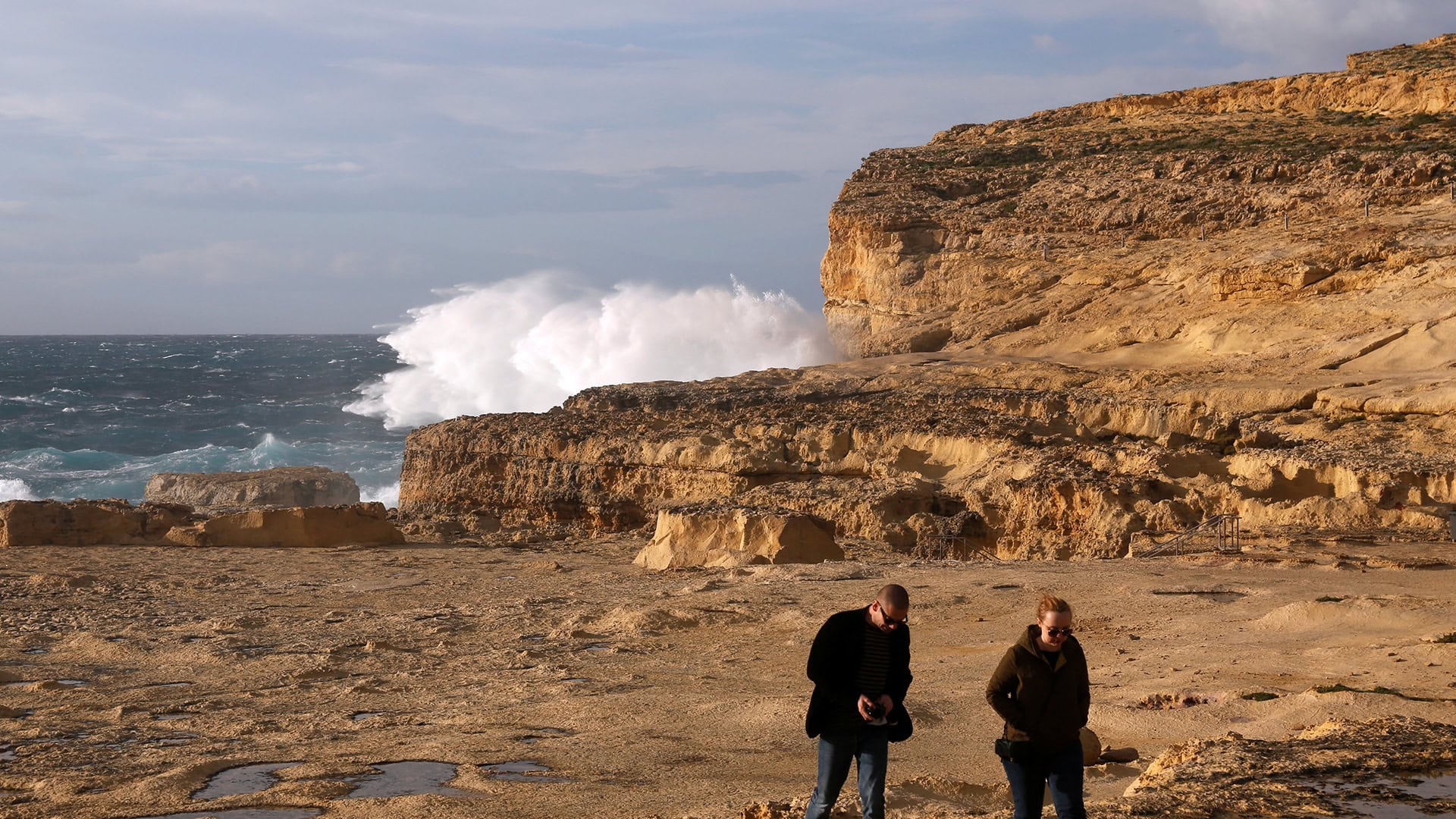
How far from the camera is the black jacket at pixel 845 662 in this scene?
5.55 metres

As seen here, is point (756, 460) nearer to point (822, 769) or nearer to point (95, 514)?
point (95, 514)

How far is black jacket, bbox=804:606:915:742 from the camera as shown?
18.2 ft

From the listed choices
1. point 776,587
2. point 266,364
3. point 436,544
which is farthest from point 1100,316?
point 266,364

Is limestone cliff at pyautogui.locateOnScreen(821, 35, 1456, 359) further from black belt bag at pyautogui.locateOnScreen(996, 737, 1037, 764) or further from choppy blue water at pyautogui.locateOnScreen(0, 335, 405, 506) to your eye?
black belt bag at pyautogui.locateOnScreen(996, 737, 1037, 764)

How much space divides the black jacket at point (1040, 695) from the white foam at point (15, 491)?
40.0 metres

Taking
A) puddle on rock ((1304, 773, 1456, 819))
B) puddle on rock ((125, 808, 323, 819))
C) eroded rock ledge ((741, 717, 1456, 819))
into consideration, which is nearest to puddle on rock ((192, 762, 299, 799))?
puddle on rock ((125, 808, 323, 819))

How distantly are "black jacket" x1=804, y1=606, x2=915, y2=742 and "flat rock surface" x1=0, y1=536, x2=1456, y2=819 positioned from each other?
3.92 ft

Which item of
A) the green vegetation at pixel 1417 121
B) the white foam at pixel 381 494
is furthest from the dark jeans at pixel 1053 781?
the white foam at pixel 381 494

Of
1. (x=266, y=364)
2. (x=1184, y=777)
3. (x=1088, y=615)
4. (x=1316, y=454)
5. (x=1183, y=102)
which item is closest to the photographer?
(x=1184, y=777)

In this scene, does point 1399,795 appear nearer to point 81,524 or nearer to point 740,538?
point 740,538

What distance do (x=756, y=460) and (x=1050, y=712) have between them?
57.0ft

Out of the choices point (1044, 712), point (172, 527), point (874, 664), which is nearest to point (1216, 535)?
point (1044, 712)

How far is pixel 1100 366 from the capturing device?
27.7 m

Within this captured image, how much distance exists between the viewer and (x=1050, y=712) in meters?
5.40
